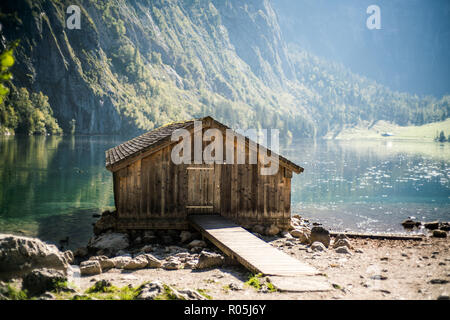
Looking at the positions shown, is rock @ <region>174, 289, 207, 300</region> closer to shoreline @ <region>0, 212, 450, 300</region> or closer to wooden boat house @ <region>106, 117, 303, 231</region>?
shoreline @ <region>0, 212, 450, 300</region>

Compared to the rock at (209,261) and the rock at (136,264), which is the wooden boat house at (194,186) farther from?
the rock at (209,261)

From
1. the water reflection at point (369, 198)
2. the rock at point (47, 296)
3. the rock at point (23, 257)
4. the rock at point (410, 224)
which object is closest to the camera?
the rock at point (47, 296)

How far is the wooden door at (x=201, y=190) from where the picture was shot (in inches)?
653

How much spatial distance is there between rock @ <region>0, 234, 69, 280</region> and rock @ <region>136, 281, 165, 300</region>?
5.64ft

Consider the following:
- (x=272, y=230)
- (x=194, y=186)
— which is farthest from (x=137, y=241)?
(x=272, y=230)

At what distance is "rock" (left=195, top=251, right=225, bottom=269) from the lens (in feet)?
38.4

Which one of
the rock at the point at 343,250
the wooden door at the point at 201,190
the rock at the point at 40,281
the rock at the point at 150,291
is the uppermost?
the wooden door at the point at 201,190

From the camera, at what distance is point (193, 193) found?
16.6 metres

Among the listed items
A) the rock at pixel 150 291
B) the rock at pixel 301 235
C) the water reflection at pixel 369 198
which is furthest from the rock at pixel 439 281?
the water reflection at pixel 369 198

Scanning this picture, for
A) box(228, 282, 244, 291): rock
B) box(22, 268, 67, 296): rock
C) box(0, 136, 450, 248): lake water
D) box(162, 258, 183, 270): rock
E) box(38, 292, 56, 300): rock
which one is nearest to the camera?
box(38, 292, 56, 300): rock

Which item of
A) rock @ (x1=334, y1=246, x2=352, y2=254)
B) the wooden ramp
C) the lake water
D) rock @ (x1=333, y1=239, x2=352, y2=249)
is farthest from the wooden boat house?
the lake water

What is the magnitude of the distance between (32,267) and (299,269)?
19.4ft

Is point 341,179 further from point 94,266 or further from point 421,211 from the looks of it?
point 94,266
